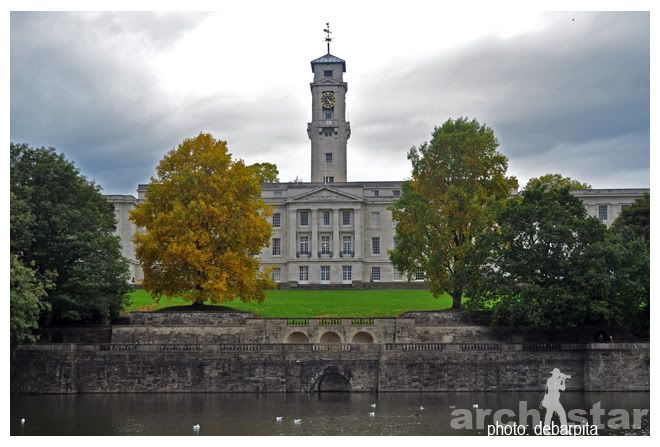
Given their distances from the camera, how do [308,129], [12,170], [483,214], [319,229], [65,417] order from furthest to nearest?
[308,129]
[319,229]
[483,214]
[12,170]
[65,417]

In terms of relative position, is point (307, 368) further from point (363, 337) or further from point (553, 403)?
point (553, 403)

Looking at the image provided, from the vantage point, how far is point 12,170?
45000 mm

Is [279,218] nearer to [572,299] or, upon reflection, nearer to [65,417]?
[572,299]

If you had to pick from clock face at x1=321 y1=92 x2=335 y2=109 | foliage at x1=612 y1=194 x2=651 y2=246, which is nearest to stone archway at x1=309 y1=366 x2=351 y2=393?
foliage at x1=612 y1=194 x2=651 y2=246

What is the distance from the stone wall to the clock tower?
179 ft

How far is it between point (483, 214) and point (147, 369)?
66.9 ft

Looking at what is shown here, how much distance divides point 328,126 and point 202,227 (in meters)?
47.0

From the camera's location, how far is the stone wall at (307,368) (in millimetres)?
41750

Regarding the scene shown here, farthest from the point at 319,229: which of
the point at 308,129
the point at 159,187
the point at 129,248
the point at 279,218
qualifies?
the point at 159,187

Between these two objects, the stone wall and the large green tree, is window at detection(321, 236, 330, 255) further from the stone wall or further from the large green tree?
the stone wall

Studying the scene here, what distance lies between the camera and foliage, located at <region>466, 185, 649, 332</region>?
4306 centimetres

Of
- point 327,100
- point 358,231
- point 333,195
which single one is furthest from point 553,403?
point 327,100

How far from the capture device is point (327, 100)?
9619cm

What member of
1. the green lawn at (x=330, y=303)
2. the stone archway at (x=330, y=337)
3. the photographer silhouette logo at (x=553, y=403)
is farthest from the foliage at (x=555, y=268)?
the green lawn at (x=330, y=303)
